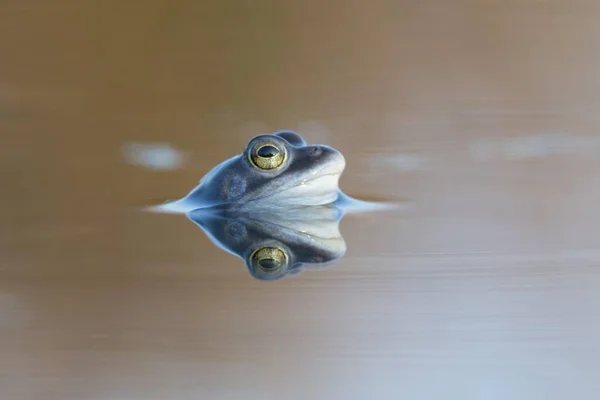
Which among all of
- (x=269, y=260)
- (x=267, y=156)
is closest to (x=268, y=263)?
(x=269, y=260)

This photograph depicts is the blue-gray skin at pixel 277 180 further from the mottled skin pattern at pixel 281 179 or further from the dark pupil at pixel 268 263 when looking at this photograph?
the dark pupil at pixel 268 263

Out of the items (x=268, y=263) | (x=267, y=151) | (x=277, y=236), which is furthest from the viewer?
(x=267, y=151)

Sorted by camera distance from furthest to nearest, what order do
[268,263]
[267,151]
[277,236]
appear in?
[267,151]
[277,236]
[268,263]

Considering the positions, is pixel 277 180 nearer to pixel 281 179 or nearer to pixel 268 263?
pixel 281 179

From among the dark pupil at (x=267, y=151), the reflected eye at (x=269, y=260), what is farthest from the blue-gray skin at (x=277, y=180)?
the reflected eye at (x=269, y=260)

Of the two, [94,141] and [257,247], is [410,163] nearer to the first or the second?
[257,247]

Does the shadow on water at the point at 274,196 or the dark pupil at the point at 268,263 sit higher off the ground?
the shadow on water at the point at 274,196

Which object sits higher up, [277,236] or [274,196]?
[274,196]

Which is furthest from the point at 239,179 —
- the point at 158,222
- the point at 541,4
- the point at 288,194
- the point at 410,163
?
the point at 541,4

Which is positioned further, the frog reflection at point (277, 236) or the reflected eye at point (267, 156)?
the reflected eye at point (267, 156)
